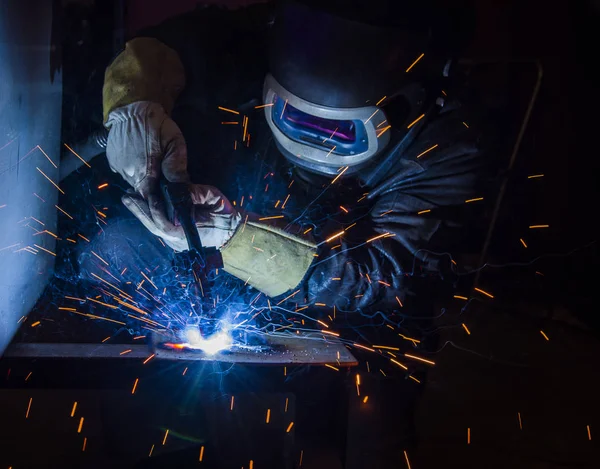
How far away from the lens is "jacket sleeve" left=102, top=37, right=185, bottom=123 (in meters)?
1.85

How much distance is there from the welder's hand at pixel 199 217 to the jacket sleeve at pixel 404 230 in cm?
39

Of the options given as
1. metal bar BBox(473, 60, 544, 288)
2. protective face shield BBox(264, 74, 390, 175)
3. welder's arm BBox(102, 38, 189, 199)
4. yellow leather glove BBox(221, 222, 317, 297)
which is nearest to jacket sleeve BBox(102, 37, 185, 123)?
welder's arm BBox(102, 38, 189, 199)

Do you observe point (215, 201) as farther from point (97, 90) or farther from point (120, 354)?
point (97, 90)

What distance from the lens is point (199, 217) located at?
1.78 meters

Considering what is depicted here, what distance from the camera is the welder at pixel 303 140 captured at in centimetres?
169

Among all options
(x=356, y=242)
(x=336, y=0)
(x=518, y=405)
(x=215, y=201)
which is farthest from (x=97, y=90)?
(x=518, y=405)

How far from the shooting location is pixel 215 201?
5.86 ft

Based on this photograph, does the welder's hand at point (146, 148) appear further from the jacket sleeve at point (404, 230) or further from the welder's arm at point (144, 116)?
the jacket sleeve at point (404, 230)

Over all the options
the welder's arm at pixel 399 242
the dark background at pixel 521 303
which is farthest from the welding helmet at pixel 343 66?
the dark background at pixel 521 303

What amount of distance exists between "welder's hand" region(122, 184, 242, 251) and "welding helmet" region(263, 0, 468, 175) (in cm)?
38

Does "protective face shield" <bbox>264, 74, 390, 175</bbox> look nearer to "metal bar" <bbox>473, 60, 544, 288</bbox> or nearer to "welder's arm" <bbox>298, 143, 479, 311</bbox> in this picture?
"welder's arm" <bbox>298, 143, 479, 311</bbox>

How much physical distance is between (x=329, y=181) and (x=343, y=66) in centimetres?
60

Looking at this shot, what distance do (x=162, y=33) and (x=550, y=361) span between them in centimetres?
253

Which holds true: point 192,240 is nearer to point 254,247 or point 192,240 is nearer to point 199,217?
point 199,217
